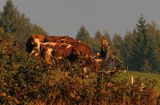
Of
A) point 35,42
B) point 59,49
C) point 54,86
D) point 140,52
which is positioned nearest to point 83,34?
point 140,52

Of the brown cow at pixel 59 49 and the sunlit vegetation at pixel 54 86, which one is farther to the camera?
the brown cow at pixel 59 49

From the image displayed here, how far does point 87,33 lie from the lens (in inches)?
6427

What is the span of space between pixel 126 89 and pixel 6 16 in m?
105

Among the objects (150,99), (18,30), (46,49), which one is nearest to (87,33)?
(18,30)

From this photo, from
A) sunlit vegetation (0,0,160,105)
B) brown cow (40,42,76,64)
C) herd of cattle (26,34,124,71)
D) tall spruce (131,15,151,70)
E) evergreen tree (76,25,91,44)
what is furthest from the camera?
evergreen tree (76,25,91,44)

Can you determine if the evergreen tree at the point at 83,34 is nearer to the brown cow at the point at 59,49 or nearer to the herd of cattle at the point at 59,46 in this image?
the herd of cattle at the point at 59,46

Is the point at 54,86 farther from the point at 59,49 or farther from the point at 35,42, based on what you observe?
the point at 35,42

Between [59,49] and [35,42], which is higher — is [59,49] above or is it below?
below

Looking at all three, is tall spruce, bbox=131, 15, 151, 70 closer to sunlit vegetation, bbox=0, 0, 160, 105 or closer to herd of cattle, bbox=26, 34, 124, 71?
herd of cattle, bbox=26, 34, 124, 71

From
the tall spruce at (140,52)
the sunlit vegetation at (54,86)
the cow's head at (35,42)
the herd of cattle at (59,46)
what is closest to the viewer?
the sunlit vegetation at (54,86)

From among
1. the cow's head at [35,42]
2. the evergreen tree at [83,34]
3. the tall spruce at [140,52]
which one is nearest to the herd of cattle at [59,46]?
the cow's head at [35,42]

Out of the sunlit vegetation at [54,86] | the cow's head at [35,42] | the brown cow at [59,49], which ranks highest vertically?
the cow's head at [35,42]

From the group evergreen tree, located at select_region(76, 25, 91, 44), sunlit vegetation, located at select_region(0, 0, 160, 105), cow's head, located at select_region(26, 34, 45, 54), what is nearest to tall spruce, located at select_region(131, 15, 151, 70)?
evergreen tree, located at select_region(76, 25, 91, 44)

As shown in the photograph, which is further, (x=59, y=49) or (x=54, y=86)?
(x=59, y=49)
